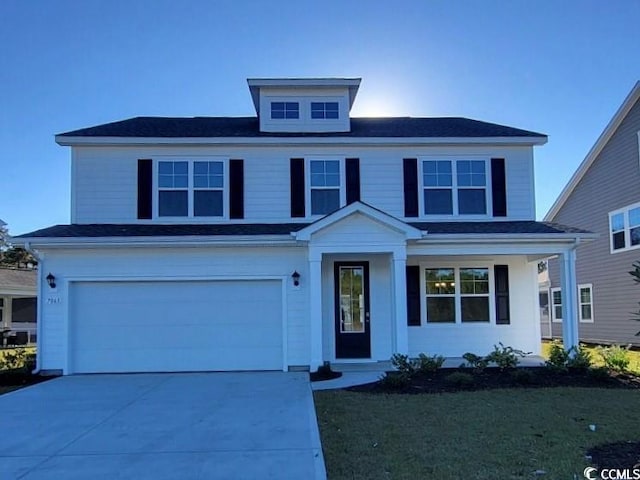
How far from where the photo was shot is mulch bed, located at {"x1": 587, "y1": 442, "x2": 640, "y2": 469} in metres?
5.62

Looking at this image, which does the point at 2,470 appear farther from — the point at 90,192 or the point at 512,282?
the point at 512,282

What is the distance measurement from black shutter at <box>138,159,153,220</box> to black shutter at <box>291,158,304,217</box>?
3.42 m

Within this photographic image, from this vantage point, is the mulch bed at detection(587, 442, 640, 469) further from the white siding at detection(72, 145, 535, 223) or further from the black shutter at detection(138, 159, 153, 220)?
the black shutter at detection(138, 159, 153, 220)

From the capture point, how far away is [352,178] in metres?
14.1

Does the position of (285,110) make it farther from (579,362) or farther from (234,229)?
(579,362)

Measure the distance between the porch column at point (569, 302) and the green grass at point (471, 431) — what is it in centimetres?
294

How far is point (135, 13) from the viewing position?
39.4ft

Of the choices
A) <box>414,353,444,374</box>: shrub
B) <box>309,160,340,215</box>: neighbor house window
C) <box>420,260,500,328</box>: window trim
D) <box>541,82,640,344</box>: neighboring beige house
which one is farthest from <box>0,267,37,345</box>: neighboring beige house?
<box>541,82,640,344</box>: neighboring beige house

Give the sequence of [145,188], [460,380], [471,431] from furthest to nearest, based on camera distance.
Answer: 1. [145,188]
2. [460,380]
3. [471,431]

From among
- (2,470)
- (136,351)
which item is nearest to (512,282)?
(136,351)

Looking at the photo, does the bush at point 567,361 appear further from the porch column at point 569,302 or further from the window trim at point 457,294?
the window trim at point 457,294

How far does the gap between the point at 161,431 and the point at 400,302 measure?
6342mm

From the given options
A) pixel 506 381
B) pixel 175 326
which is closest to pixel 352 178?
pixel 175 326

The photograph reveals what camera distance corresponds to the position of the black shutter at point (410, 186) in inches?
555
